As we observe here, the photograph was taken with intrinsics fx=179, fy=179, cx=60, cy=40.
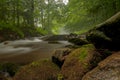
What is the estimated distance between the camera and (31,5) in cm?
2819

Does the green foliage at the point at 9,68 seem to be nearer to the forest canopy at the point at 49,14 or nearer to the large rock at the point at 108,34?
the large rock at the point at 108,34

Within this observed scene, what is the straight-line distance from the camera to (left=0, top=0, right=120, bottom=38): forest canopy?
23.6 feet

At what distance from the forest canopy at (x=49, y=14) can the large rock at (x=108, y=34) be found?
255 centimetres

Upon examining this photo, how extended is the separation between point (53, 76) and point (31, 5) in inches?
959

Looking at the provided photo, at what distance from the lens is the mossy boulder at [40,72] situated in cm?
509

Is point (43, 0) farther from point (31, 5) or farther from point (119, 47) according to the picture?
point (119, 47)

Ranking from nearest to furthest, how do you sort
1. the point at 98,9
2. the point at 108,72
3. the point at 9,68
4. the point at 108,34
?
1. the point at 108,72
2. the point at 108,34
3. the point at 9,68
4. the point at 98,9

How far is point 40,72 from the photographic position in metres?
5.20

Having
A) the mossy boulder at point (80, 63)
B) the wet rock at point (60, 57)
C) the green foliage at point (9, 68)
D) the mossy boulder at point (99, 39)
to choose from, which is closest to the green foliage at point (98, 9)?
the wet rock at point (60, 57)

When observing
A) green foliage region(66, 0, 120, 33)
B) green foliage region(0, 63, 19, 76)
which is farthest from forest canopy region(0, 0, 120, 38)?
green foliage region(0, 63, 19, 76)

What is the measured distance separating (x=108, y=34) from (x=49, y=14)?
32.7 m

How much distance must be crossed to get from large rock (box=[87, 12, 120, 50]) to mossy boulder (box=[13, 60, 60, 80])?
1.52m

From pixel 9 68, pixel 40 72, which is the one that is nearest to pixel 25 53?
pixel 9 68

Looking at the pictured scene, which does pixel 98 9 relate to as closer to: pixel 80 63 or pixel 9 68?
pixel 80 63
